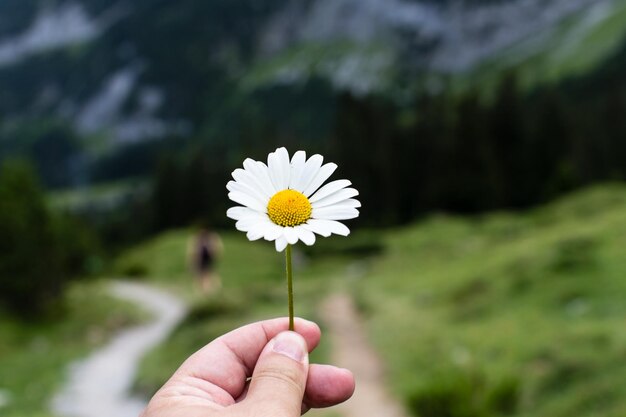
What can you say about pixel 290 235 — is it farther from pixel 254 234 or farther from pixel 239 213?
pixel 239 213

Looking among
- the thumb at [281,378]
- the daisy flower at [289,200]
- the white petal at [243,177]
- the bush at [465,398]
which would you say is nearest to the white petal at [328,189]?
the daisy flower at [289,200]

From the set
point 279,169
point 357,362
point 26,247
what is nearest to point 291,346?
→ point 279,169

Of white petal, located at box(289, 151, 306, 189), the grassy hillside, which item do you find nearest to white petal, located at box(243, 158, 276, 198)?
white petal, located at box(289, 151, 306, 189)

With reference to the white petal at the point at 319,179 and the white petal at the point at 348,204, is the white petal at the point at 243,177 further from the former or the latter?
the white petal at the point at 348,204

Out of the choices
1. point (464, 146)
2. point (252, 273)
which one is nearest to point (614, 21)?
point (464, 146)

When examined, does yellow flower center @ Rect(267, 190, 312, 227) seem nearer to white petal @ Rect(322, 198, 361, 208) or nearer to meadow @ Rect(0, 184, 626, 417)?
white petal @ Rect(322, 198, 361, 208)

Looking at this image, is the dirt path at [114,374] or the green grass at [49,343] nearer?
the dirt path at [114,374]
